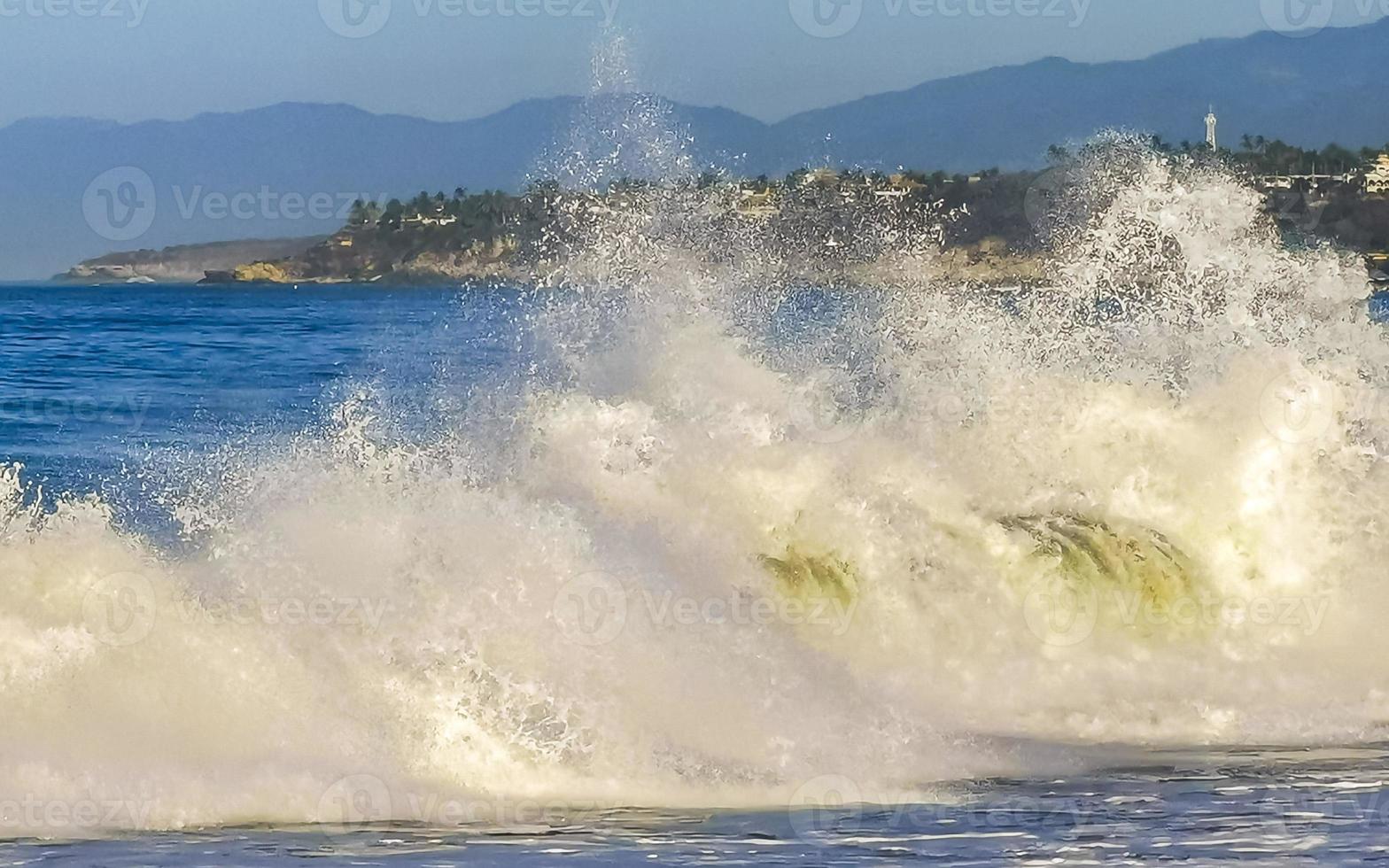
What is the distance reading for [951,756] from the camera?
11844 mm

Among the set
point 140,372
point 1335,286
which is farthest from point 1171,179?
point 140,372

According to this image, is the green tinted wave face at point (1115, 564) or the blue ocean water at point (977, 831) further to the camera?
the green tinted wave face at point (1115, 564)

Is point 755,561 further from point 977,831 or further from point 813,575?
point 977,831

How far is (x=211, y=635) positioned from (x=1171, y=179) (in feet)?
32.9

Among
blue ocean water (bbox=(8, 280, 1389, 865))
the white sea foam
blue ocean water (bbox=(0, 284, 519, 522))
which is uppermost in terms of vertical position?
blue ocean water (bbox=(0, 284, 519, 522))

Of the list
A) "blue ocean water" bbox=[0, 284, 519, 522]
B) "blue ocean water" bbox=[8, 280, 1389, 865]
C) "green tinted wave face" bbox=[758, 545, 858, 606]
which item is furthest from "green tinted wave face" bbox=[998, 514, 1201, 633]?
"blue ocean water" bbox=[0, 284, 519, 522]

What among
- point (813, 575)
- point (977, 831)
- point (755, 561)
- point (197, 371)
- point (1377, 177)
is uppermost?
point (1377, 177)

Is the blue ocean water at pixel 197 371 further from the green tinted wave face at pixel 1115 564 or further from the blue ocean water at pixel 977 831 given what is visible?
the blue ocean water at pixel 977 831

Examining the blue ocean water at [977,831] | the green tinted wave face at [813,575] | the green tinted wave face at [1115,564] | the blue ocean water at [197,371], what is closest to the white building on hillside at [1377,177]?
the blue ocean water at [197,371]

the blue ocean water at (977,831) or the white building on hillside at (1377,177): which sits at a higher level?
the white building on hillside at (1377,177)

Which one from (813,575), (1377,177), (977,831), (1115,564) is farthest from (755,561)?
(1377,177)

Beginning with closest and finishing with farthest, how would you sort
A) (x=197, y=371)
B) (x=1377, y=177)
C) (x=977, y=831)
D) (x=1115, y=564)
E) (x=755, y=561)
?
(x=977, y=831)
(x=755, y=561)
(x=1115, y=564)
(x=197, y=371)
(x=1377, y=177)

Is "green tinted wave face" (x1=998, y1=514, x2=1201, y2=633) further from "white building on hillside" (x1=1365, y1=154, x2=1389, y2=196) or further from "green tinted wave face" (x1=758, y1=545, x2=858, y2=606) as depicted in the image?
"white building on hillside" (x1=1365, y1=154, x2=1389, y2=196)

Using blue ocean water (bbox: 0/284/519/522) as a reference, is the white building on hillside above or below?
above
